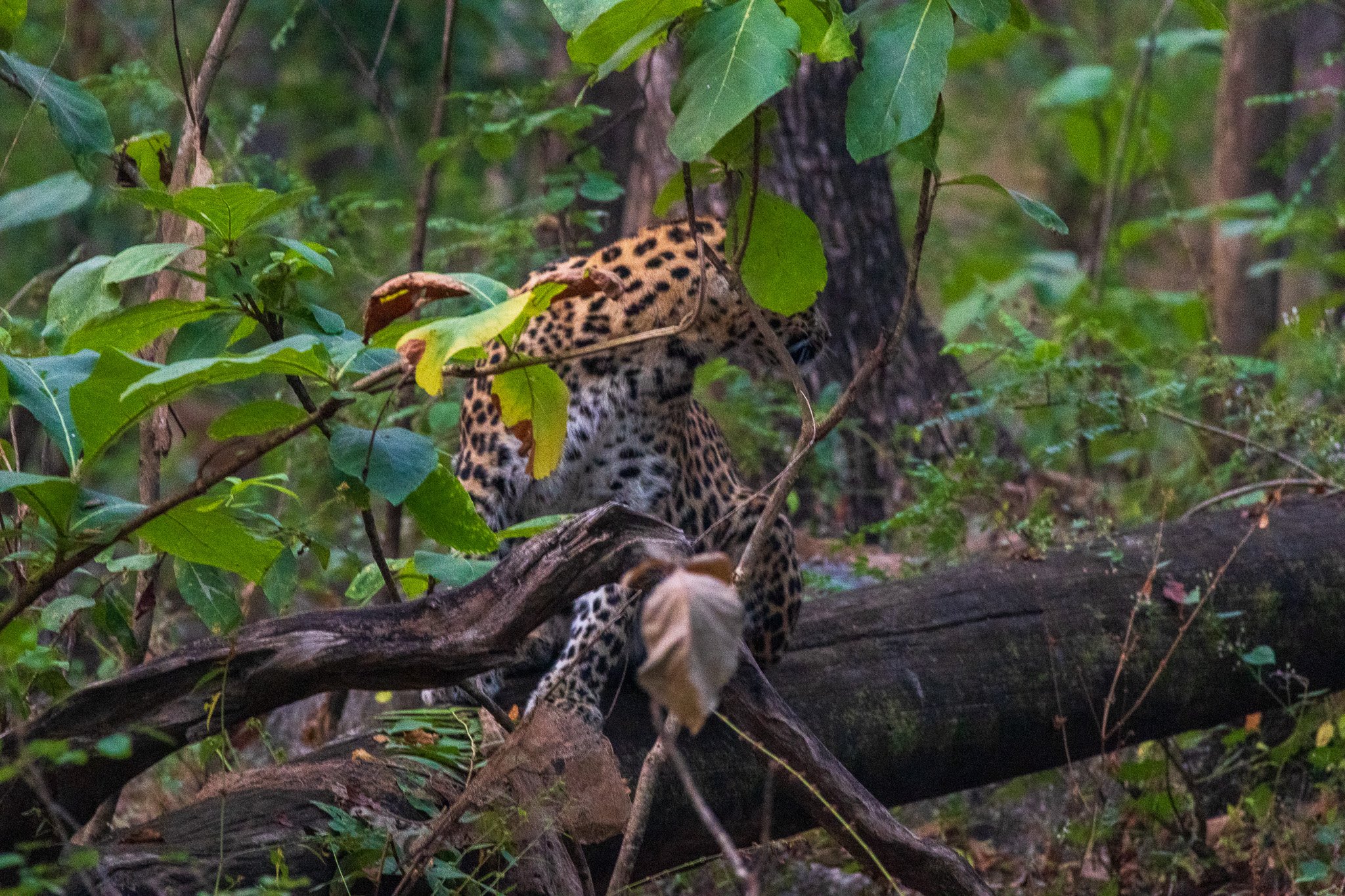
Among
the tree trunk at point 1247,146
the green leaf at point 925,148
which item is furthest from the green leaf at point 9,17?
the tree trunk at point 1247,146

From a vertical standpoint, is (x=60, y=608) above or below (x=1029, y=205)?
below

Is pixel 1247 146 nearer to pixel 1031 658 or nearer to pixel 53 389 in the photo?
pixel 1031 658

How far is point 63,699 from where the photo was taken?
2.82 meters

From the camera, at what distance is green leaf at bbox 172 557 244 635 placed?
125 inches

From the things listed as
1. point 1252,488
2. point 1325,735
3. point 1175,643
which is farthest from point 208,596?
point 1252,488

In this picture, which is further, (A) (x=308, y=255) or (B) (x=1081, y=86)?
(B) (x=1081, y=86)

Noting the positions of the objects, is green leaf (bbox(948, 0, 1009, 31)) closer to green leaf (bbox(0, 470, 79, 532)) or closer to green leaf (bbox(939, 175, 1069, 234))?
green leaf (bbox(939, 175, 1069, 234))

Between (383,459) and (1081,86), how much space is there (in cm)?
991

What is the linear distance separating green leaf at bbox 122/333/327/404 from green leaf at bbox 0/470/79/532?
0.25 metres

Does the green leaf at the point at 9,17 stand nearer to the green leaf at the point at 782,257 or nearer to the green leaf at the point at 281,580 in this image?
the green leaf at the point at 281,580

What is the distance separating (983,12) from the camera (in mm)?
2775

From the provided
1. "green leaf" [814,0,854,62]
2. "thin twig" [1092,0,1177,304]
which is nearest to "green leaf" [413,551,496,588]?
"green leaf" [814,0,854,62]

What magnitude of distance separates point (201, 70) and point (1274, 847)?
13.0 feet

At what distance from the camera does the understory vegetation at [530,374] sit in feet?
9.12
